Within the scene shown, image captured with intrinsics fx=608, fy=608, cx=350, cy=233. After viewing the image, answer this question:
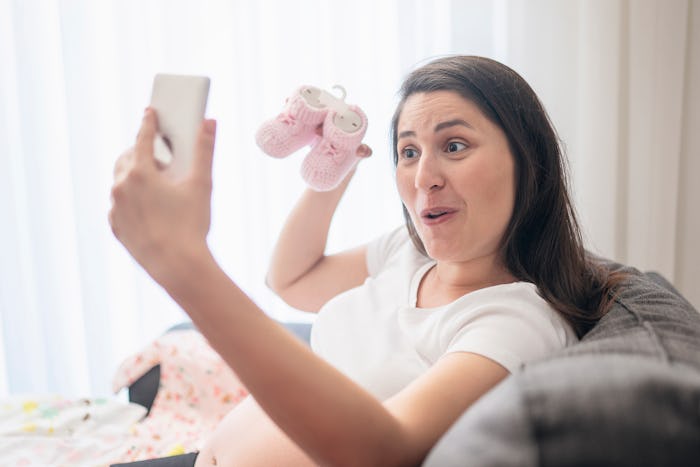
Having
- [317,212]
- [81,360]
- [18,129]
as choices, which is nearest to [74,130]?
[18,129]

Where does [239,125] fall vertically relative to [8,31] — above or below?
below

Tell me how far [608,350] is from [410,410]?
0.76ft

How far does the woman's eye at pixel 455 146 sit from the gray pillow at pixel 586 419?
554mm

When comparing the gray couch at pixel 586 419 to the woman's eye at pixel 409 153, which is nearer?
the gray couch at pixel 586 419

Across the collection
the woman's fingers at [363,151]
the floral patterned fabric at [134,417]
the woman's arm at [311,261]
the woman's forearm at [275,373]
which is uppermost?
the woman's fingers at [363,151]

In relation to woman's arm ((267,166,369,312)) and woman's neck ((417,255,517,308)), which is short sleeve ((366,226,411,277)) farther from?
woman's neck ((417,255,517,308))

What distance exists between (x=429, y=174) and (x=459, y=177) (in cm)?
5

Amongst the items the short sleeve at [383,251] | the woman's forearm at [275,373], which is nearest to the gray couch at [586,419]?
the woman's forearm at [275,373]

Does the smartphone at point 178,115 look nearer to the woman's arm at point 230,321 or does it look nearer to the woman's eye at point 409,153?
the woman's arm at point 230,321

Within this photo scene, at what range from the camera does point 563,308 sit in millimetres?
1005

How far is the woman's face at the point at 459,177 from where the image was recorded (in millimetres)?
1059

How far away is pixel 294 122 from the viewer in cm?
128

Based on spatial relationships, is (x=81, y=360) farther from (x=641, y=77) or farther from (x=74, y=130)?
(x=641, y=77)

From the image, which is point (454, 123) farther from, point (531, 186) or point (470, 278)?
point (470, 278)
